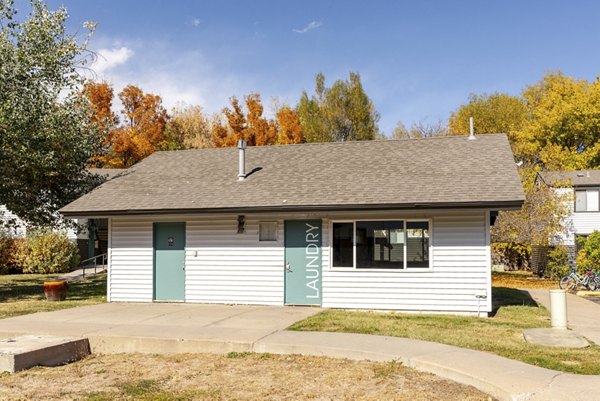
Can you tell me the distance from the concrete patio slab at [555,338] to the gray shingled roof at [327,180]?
2958mm

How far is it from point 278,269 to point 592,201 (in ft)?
90.8

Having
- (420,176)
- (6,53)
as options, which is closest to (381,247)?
(420,176)

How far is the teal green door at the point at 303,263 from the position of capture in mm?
14172

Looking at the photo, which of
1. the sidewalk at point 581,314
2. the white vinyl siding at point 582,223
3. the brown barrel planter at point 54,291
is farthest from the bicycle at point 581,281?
the brown barrel planter at point 54,291

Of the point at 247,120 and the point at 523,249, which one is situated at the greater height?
the point at 247,120

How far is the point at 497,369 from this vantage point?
287 inches

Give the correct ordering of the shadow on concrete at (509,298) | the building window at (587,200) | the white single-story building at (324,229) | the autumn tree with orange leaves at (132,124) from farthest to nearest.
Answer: the autumn tree with orange leaves at (132,124)
the building window at (587,200)
the shadow on concrete at (509,298)
the white single-story building at (324,229)

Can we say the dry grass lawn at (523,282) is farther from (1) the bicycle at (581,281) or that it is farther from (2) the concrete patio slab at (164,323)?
(2) the concrete patio slab at (164,323)

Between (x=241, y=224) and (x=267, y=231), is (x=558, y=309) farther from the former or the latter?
(x=241, y=224)

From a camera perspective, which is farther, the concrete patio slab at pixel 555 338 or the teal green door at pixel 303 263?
the teal green door at pixel 303 263

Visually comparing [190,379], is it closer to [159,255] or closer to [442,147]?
[159,255]

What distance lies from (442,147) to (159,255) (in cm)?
909

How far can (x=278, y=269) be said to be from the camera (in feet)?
47.2

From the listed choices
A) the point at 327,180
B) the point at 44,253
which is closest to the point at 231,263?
the point at 327,180
